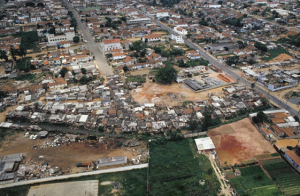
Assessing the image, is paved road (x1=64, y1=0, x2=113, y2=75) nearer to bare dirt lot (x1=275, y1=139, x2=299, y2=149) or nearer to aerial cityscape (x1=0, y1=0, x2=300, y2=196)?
aerial cityscape (x1=0, y1=0, x2=300, y2=196)

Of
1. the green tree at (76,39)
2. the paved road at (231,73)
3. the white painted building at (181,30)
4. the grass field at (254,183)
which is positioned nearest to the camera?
the grass field at (254,183)

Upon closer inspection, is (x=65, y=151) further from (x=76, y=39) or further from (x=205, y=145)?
(x=76, y=39)

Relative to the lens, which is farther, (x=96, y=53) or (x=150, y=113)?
(x=96, y=53)

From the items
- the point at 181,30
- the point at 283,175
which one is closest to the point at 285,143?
the point at 283,175

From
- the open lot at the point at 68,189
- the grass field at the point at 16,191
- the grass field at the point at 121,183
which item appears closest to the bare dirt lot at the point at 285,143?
the grass field at the point at 121,183

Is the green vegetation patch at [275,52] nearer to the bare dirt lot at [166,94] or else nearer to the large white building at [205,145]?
the bare dirt lot at [166,94]

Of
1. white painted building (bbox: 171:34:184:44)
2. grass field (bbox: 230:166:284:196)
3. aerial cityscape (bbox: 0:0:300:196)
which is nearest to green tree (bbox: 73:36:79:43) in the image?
aerial cityscape (bbox: 0:0:300:196)

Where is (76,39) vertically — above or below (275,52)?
above
